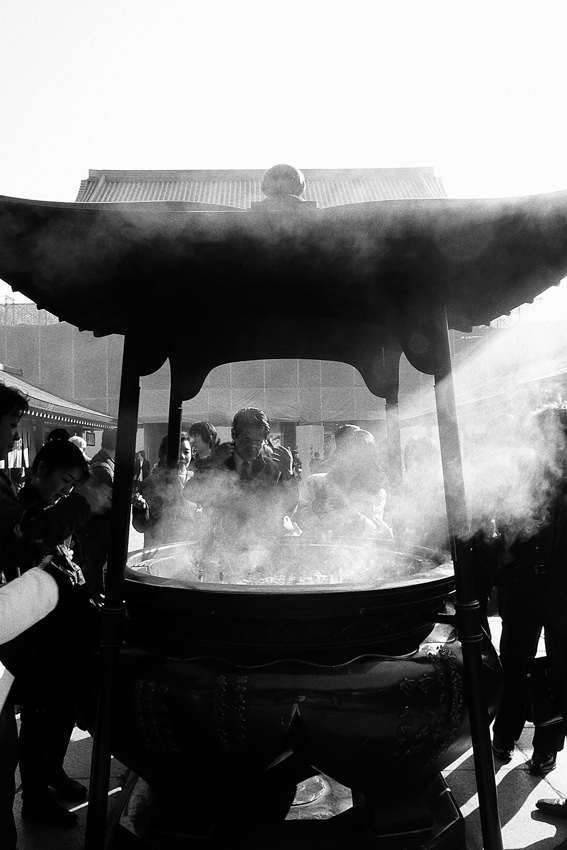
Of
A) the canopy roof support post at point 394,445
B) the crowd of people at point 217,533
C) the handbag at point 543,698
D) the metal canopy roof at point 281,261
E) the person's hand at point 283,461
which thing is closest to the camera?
the metal canopy roof at point 281,261

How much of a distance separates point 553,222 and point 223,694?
5.39ft

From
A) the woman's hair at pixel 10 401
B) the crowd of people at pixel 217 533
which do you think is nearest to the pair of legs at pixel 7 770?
the crowd of people at pixel 217 533

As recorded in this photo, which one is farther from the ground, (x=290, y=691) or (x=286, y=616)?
(x=286, y=616)

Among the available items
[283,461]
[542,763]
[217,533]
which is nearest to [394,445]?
[283,461]

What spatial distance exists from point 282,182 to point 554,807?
2549mm

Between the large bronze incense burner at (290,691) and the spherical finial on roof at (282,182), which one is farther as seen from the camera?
the spherical finial on roof at (282,182)

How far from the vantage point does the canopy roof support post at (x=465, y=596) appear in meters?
1.77

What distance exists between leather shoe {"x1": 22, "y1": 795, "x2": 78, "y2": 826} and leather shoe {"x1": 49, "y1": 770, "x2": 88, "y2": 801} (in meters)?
0.18

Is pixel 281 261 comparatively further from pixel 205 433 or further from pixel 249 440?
pixel 205 433

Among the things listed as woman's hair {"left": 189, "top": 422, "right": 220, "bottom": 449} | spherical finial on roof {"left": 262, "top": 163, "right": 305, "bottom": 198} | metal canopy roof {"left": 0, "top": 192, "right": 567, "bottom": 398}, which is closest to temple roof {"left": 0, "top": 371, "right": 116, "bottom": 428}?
woman's hair {"left": 189, "top": 422, "right": 220, "bottom": 449}

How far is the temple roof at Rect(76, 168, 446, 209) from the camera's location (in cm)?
2180

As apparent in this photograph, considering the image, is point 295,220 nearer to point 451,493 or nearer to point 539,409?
point 451,493

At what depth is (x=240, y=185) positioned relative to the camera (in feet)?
76.3

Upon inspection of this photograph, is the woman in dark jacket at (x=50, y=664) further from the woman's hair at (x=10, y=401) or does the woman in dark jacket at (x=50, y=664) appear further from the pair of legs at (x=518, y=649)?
the pair of legs at (x=518, y=649)
